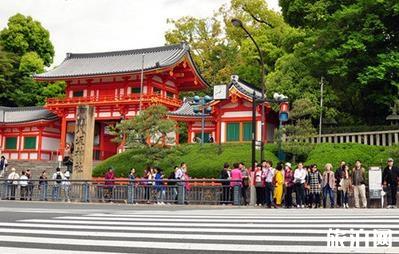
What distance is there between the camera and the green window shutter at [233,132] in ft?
116

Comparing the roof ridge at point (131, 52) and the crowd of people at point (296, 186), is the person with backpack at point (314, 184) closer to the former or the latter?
the crowd of people at point (296, 186)

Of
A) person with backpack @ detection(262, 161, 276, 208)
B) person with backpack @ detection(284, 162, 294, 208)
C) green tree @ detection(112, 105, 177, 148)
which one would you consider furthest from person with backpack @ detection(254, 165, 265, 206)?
green tree @ detection(112, 105, 177, 148)

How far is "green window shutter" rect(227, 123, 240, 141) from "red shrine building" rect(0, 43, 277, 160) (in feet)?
6.91

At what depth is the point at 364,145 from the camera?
1010 inches

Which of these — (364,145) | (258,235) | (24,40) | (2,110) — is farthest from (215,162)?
(24,40)

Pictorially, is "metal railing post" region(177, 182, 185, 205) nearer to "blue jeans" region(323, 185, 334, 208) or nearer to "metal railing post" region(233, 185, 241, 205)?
"metal railing post" region(233, 185, 241, 205)

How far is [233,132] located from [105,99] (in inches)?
491

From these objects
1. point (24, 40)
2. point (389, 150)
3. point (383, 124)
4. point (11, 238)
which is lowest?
point (11, 238)

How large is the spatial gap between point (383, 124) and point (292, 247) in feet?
83.0

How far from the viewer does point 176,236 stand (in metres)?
8.05

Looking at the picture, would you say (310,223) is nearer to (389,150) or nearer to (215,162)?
(389,150)

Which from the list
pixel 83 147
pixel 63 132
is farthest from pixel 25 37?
pixel 83 147

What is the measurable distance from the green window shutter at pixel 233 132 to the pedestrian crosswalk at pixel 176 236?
24785mm

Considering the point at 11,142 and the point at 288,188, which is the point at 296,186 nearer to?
the point at 288,188
